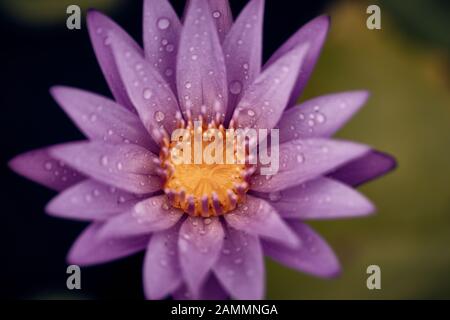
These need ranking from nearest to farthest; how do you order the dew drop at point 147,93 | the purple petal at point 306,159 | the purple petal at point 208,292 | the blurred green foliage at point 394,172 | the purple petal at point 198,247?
the purple petal at point 198,247
the purple petal at point 306,159
the purple petal at point 208,292
the dew drop at point 147,93
the blurred green foliage at point 394,172

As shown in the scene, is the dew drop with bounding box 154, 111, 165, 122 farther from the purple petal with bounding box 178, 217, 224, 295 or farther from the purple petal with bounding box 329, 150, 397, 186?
the purple petal with bounding box 329, 150, 397, 186

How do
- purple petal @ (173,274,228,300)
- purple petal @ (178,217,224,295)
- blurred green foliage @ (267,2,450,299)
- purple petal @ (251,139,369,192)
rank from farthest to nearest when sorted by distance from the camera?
blurred green foliage @ (267,2,450,299) < purple petal @ (173,274,228,300) < purple petal @ (251,139,369,192) < purple petal @ (178,217,224,295)

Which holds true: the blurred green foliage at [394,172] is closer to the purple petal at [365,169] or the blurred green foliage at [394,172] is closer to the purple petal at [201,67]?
the purple petal at [365,169]

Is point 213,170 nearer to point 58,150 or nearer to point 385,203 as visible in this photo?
point 58,150

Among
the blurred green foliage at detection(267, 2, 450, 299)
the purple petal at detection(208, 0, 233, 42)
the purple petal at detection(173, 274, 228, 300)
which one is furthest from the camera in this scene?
the blurred green foliage at detection(267, 2, 450, 299)

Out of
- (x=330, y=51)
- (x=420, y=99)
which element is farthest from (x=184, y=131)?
(x=420, y=99)

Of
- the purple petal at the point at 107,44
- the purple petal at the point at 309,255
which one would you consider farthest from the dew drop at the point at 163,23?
the purple petal at the point at 309,255

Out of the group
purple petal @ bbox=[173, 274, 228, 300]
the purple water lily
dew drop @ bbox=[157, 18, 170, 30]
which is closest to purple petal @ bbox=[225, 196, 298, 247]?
the purple water lily
